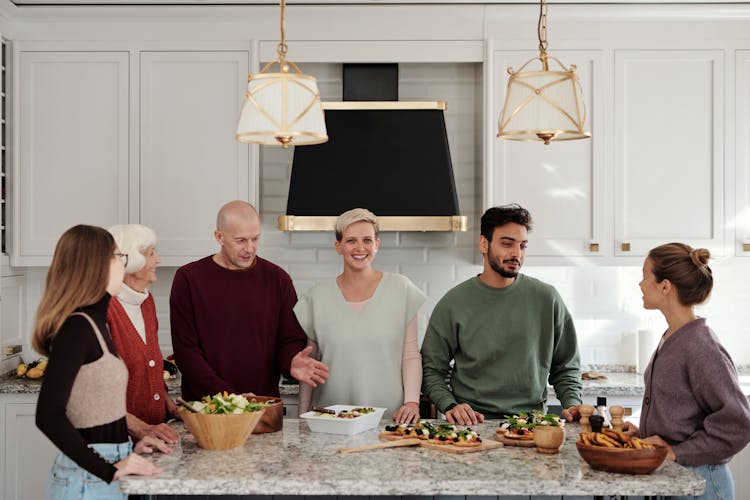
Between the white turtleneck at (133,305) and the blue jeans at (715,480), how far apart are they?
6.01 feet

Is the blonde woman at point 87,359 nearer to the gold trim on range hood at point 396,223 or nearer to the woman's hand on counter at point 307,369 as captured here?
the woman's hand on counter at point 307,369

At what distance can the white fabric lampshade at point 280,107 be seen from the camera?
247 centimetres

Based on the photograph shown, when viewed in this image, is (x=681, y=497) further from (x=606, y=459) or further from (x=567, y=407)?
(x=567, y=407)

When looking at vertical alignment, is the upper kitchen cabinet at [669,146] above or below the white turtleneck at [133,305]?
above

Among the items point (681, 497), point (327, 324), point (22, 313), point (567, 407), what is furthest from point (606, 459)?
point (22, 313)

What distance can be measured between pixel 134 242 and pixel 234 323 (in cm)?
64

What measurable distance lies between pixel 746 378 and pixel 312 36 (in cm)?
288

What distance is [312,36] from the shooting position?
441 cm

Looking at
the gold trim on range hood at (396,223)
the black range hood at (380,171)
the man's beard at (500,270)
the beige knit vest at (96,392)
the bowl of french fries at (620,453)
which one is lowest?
the bowl of french fries at (620,453)

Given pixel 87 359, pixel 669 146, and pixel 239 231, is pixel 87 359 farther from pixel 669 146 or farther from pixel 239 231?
pixel 669 146

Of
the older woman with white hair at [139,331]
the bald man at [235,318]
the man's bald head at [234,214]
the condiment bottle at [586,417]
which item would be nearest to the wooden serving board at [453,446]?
the condiment bottle at [586,417]

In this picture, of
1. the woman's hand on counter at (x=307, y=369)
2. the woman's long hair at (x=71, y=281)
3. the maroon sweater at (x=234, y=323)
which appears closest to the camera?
the woman's long hair at (x=71, y=281)

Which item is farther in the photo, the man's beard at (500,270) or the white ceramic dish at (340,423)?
the man's beard at (500,270)

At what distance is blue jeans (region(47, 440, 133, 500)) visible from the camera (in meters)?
2.39
